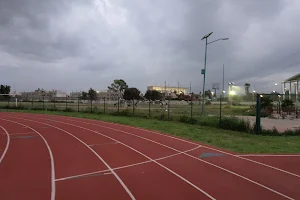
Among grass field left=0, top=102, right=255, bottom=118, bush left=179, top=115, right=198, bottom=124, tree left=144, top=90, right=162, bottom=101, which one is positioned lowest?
bush left=179, top=115, right=198, bottom=124

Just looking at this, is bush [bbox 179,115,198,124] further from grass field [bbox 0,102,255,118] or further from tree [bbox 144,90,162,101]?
tree [bbox 144,90,162,101]

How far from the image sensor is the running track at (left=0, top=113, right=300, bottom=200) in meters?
Result: 5.86

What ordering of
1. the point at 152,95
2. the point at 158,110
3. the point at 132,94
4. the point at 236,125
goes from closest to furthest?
the point at 236,125
the point at 158,110
the point at 132,94
the point at 152,95

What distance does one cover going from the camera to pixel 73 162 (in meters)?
8.54

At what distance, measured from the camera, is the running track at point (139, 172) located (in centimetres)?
586

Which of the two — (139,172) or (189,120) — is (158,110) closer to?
(189,120)

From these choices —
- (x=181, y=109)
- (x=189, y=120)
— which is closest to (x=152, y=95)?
(x=181, y=109)

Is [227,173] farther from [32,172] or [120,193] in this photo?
[32,172]

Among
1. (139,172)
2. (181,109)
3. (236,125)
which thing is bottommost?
(139,172)

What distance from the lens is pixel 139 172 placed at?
7.45 metres

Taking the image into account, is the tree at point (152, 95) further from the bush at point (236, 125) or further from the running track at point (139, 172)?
the running track at point (139, 172)

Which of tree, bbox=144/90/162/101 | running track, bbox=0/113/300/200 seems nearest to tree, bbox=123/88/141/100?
tree, bbox=144/90/162/101

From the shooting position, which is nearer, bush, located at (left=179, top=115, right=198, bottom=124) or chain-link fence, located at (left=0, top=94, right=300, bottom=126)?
bush, located at (left=179, top=115, right=198, bottom=124)

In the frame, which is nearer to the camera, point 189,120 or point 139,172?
point 139,172
